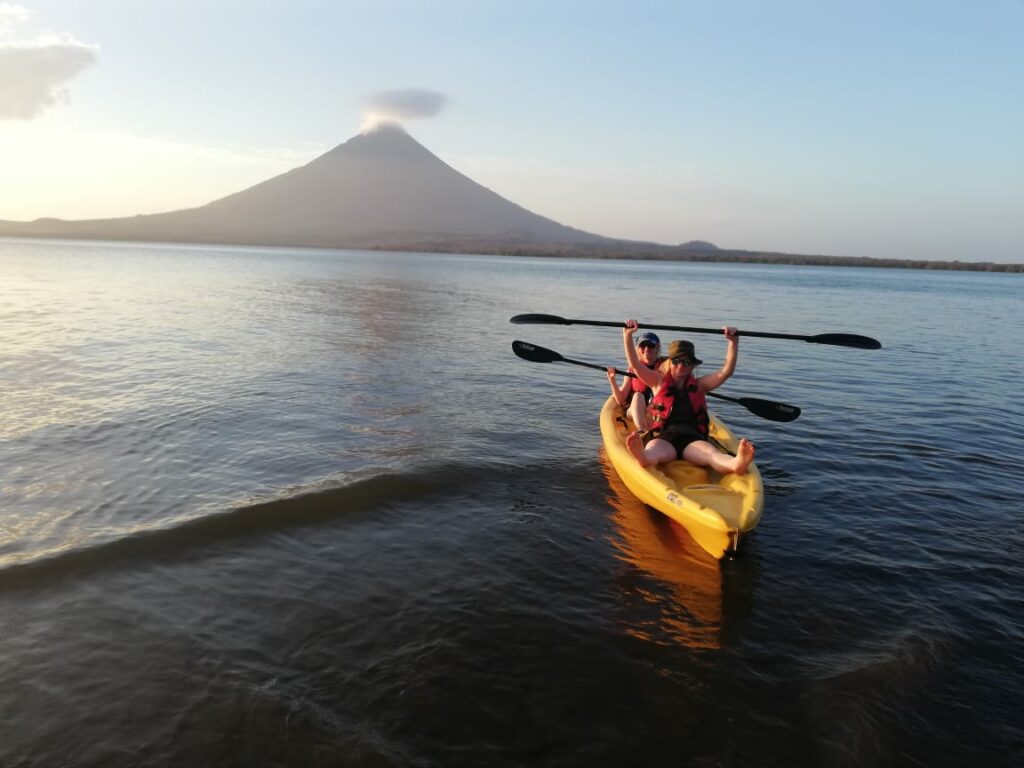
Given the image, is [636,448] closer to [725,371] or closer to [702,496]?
[702,496]

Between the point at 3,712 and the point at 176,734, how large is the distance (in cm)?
115

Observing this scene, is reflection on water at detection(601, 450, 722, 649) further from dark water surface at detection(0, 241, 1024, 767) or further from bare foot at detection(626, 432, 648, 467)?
bare foot at detection(626, 432, 648, 467)

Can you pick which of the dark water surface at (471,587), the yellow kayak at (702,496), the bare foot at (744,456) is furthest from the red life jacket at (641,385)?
the bare foot at (744,456)

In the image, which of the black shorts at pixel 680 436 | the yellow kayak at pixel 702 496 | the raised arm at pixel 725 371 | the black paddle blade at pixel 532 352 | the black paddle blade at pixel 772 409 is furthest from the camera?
the black paddle blade at pixel 532 352

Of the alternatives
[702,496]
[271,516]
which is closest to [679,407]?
[702,496]

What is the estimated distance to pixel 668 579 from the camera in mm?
6141

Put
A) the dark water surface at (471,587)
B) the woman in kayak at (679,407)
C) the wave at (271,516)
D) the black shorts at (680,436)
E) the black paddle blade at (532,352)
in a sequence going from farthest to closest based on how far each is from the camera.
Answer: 1. the black paddle blade at (532,352)
2. the black shorts at (680,436)
3. the woman in kayak at (679,407)
4. the wave at (271,516)
5. the dark water surface at (471,587)

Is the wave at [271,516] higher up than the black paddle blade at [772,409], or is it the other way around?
the black paddle blade at [772,409]

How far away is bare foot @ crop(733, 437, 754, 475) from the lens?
21.3 feet

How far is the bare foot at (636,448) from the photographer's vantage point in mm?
7281

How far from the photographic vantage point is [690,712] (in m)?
4.39

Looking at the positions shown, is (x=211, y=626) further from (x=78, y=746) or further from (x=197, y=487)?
(x=197, y=487)

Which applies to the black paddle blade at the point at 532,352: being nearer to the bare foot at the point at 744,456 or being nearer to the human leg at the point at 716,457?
the human leg at the point at 716,457

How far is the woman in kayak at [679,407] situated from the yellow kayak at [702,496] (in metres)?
0.15
